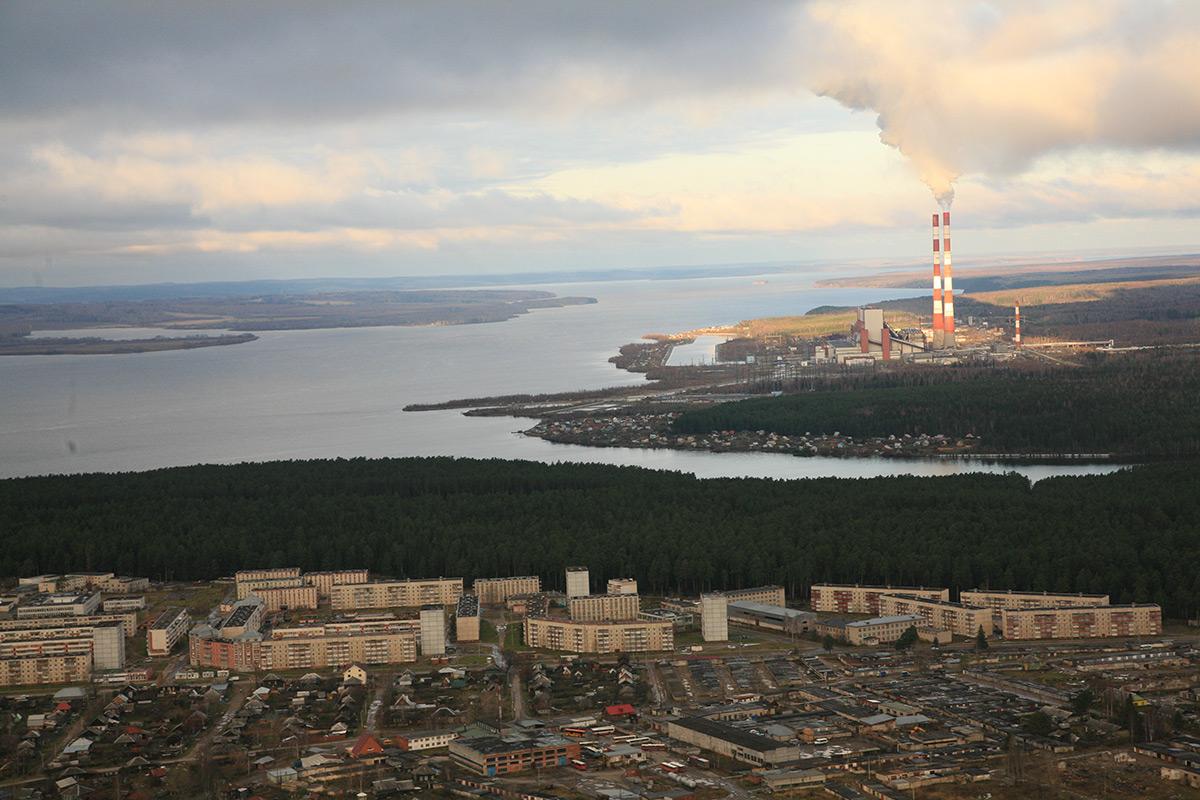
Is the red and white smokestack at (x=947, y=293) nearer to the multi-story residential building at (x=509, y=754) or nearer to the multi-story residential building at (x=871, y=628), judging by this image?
the multi-story residential building at (x=871, y=628)

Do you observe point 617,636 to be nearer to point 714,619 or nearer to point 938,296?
point 714,619

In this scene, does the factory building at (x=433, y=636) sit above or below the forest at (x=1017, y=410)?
below

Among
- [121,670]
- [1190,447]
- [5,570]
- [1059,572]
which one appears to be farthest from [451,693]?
[1190,447]

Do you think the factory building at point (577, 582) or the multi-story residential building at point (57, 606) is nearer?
the multi-story residential building at point (57, 606)

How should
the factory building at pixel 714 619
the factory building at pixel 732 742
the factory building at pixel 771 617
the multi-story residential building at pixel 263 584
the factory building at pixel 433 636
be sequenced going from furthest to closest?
the multi-story residential building at pixel 263 584 → the factory building at pixel 771 617 → the factory building at pixel 714 619 → the factory building at pixel 433 636 → the factory building at pixel 732 742

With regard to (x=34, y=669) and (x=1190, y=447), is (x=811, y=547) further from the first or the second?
(x=1190, y=447)

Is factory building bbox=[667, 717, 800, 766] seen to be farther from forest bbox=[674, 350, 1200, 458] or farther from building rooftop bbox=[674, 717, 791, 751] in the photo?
forest bbox=[674, 350, 1200, 458]

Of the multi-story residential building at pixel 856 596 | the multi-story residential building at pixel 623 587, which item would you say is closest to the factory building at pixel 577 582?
the multi-story residential building at pixel 623 587
